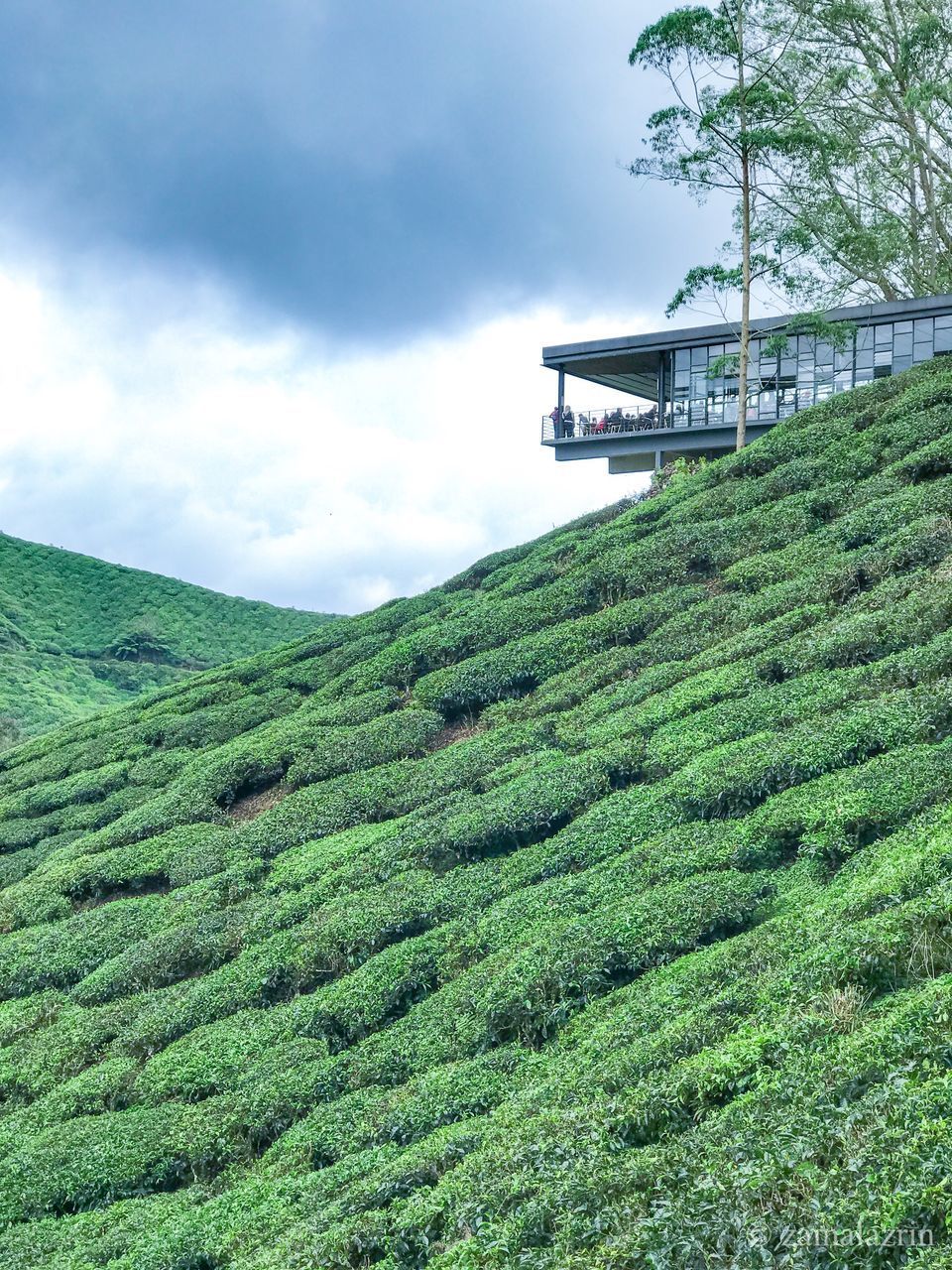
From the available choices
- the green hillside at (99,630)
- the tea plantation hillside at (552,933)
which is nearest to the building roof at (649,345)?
the tea plantation hillside at (552,933)

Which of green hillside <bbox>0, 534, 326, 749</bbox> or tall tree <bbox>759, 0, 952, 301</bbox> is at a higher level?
tall tree <bbox>759, 0, 952, 301</bbox>

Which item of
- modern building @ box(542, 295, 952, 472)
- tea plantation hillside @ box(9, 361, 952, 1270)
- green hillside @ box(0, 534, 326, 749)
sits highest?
modern building @ box(542, 295, 952, 472)

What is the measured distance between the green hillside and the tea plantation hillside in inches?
1215

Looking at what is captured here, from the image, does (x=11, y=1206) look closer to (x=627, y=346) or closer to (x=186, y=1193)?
(x=186, y=1193)

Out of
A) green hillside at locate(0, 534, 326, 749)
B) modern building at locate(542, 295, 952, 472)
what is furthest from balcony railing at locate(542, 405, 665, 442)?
green hillside at locate(0, 534, 326, 749)

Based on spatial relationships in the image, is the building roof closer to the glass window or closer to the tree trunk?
the glass window

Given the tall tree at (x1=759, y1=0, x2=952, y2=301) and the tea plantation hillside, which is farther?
the tall tree at (x1=759, y1=0, x2=952, y2=301)

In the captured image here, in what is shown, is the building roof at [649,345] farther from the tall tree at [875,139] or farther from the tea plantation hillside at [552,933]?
the tea plantation hillside at [552,933]

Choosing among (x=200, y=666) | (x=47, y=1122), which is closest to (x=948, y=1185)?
(x=47, y=1122)

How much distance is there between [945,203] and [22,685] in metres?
39.9

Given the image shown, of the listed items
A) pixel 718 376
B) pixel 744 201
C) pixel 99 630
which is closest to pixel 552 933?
pixel 744 201

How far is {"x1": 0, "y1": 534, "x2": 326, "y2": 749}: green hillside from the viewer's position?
51.7 m

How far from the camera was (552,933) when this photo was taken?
1034cm

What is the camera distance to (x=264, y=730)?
2042cm
